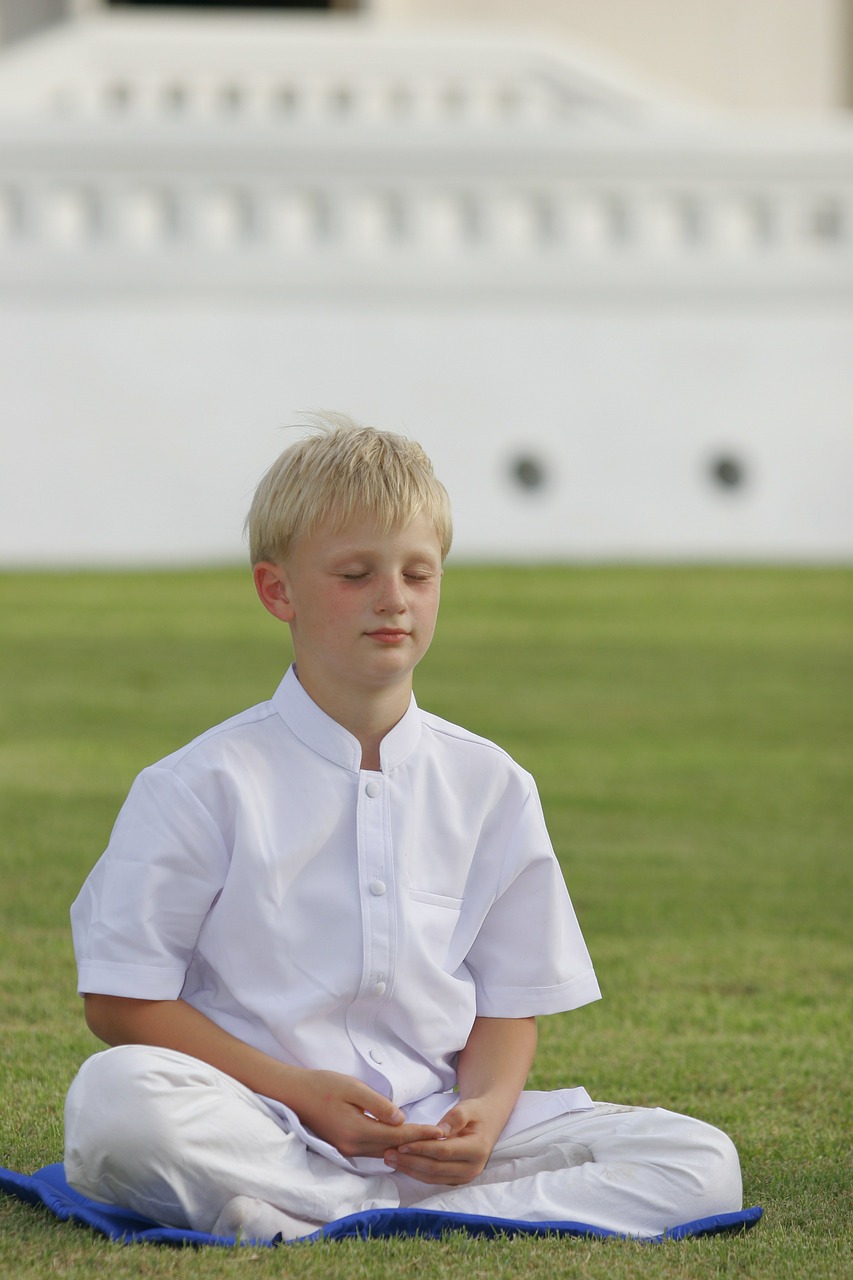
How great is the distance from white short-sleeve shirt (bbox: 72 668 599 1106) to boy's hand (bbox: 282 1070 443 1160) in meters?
0.06

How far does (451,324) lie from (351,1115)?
7.53 m

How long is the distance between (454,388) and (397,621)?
7.23m

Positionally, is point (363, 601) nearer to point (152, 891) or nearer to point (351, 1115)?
point (152, 891)

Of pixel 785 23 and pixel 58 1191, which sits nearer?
pixel 58 1191

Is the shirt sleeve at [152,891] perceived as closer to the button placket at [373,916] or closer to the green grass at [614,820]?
the button placket at [373,916]

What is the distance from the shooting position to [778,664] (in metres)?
8.07

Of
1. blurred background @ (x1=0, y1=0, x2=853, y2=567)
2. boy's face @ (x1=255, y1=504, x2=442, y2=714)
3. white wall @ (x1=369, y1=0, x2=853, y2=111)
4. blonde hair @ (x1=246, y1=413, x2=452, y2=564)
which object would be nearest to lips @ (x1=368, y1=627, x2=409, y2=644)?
boy's face @ (x1=255, y1=504, x2=442, y2=714)

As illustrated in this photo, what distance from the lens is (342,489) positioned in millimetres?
2410

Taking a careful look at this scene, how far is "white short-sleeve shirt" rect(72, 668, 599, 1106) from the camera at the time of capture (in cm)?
236

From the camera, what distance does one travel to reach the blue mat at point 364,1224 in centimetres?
228

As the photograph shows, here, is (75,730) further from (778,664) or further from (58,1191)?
(58,1191)

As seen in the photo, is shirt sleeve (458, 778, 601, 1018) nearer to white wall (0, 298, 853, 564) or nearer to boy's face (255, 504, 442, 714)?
boy's face (255, 504, 442, 714)

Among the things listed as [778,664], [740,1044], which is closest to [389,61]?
[778,664]

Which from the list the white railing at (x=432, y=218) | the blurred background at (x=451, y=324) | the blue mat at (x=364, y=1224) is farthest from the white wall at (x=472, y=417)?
the blue mat at (x=364, y=1224)
